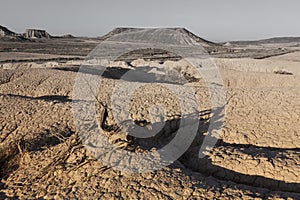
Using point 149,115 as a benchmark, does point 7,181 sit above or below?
below

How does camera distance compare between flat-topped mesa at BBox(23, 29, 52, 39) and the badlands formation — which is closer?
the badlands formation

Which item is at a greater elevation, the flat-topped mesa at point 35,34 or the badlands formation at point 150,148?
the flat-topped mesa at point 35,34

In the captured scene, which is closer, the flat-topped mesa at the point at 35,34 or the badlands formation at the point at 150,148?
the badlands formation at the point at 150,148

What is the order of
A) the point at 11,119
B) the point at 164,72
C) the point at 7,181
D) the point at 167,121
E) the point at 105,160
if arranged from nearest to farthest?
the point at 105,160 < the point at 7,181 < the point at 11,119 < the point at 167,121 < the point at 164,72

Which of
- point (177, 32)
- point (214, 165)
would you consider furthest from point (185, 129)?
point (177, 32)

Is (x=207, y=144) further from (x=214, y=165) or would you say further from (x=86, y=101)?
(x=86, y=101)

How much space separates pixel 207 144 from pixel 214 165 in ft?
2.75

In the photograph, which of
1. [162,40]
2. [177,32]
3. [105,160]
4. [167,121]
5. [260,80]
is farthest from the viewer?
[177,32]

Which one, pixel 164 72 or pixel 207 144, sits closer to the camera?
pixel 207 144

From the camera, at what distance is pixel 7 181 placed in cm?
407

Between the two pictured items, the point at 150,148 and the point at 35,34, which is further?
the point at 35,34

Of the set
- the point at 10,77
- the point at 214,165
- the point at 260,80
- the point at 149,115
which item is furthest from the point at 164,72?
the point at 214,165

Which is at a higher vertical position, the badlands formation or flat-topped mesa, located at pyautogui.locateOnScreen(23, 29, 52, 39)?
flat-topped mesa, located at pyautogui.locateOnScreen(23, 29, 52, 39)

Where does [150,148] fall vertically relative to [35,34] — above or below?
below
